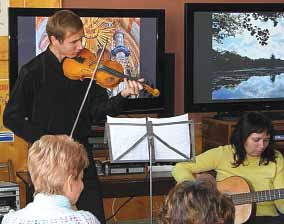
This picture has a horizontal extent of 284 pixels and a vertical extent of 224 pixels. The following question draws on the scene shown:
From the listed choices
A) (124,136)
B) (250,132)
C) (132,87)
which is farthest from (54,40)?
(250,132)

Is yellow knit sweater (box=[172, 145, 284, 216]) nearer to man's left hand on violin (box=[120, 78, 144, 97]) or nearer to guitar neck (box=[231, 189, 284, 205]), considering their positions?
guitar neck (box=[231, 189, 284, 205])

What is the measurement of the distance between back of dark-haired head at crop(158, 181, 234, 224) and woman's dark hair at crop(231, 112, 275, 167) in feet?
6.00

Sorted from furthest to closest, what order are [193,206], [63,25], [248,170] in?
[248,170] → [63,25] → [193,206]

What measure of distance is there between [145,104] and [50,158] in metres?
2.59

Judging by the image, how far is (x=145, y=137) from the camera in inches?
135

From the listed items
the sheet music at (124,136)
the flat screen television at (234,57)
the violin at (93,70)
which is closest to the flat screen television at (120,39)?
the flat screen television at (234,57)

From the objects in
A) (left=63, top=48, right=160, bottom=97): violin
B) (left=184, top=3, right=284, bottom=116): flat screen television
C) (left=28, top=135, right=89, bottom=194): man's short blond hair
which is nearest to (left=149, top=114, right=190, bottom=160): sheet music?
(left=63, top=48, right=160, bottom=97): violin

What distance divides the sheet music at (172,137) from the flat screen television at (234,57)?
1.43 meters

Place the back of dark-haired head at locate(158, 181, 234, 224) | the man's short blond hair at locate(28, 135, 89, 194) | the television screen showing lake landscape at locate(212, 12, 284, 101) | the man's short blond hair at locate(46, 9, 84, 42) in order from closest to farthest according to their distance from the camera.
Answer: the back of dark-haired head at locate(158, 181, 234, 224) < the man's short blond hair at locate(28, 135, 89, 194) < the man's short blond hair at locate(46, 9, 84, 42) < the television screen showing lake landscape at locate(212, 12, 284, 101)

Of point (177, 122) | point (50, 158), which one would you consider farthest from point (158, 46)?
point (50, 158)

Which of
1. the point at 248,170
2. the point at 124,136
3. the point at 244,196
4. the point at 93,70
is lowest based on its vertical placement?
the point at 244,196

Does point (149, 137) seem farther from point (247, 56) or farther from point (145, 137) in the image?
point (247, 56)

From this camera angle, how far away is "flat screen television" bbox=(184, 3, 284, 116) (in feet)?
15.9

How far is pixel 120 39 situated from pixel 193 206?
2.86m
